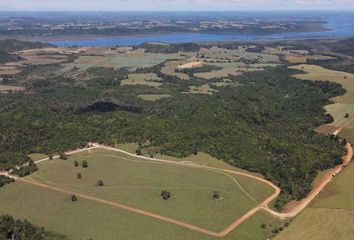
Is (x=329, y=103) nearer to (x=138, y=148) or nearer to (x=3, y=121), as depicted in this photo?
(x=138, y=148)

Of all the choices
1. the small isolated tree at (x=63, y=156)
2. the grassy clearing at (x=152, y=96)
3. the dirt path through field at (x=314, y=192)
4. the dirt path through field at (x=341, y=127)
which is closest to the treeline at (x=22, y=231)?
the small isolated tree at (x=63, y=156)

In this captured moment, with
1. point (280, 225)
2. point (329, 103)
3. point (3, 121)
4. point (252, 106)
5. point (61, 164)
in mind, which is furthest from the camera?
point (329, 103)

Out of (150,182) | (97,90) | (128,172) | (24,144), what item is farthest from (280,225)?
(97,90)

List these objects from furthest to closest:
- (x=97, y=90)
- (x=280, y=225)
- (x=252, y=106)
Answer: (x=97, y=90) < (x=252, y=106) < (x=280, y=225)

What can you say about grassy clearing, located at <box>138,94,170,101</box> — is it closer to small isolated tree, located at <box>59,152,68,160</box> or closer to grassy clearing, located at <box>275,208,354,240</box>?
small isolated tree, located at <box>59,152,68,160</box>

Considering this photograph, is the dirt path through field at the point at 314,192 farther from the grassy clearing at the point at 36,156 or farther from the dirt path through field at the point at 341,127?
the grassy clearing at the point at 36,156
